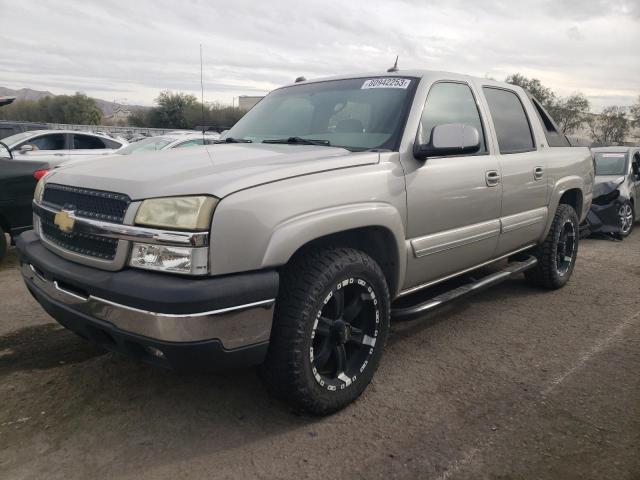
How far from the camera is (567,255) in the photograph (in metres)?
5.39

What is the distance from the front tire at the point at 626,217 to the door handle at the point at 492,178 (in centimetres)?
587

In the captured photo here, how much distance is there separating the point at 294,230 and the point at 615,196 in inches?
315

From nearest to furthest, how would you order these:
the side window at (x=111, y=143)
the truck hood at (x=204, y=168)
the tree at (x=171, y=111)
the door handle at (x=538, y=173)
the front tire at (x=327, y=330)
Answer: the truck hood at (x=204, y=168) → the front tire at (x=327, y=330) → the door handle at (x=538, y=173) → the side window at (x=111, y=143) → the tree at (x=171, y=111)

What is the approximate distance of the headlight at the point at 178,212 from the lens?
86.9 inches

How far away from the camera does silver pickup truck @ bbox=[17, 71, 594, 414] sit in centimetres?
223

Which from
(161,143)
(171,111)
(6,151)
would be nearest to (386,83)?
(161,143)

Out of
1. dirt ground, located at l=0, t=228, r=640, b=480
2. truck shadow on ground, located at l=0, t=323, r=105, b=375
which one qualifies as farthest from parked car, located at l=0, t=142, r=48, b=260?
truck shadow on ground, located at l=0, t=323, r=105, b=375

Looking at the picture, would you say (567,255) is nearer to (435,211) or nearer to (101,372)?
(435,211)

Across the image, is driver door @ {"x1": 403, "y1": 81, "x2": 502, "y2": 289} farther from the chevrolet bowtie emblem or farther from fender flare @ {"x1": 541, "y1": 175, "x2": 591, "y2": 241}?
the chevrolet bowtie emblem

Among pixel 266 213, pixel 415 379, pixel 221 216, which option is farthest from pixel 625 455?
pixel 221 216

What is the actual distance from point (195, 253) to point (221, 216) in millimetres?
189

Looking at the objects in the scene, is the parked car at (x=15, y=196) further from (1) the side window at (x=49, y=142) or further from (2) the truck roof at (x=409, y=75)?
(1) the side window at (x=49, y=142)

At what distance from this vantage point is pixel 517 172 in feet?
13.4

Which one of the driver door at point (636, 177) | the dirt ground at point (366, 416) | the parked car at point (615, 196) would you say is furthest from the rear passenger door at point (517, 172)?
Result: the driver door at point (636, 177)
